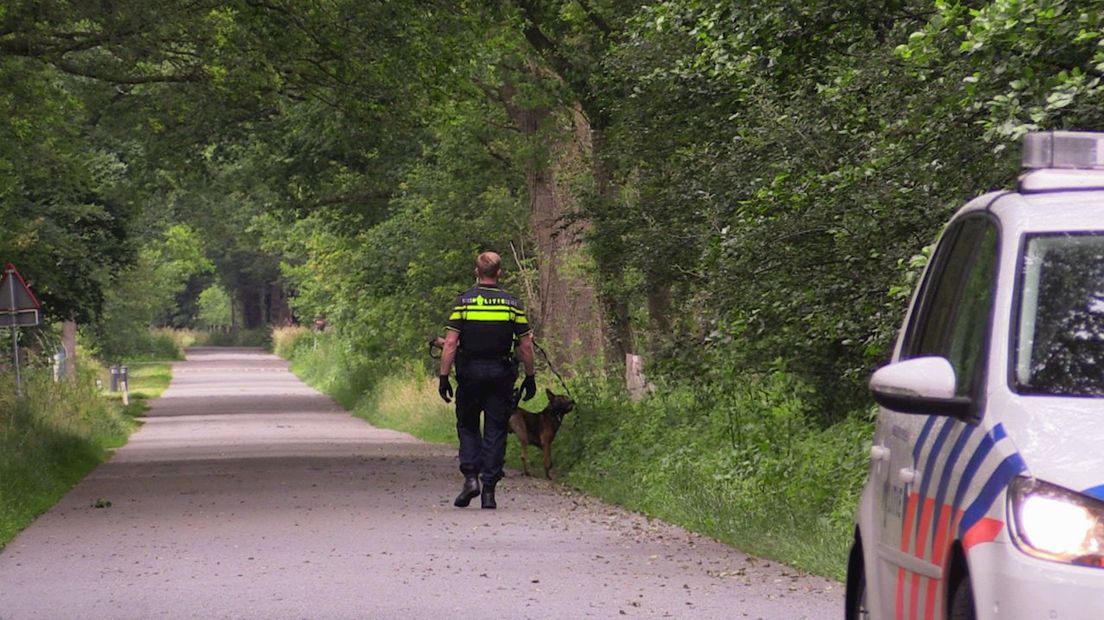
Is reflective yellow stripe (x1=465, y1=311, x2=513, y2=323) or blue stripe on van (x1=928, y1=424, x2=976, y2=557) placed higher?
reflective yellow stripe (x1=465, y1=311, x2=513, y2=323)

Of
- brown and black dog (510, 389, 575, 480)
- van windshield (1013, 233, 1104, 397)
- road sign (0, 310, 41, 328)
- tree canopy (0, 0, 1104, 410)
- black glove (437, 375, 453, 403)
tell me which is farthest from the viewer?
road sign (0, 310, 41, 328)

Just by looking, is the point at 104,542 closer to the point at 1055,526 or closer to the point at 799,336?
the point at 799,336

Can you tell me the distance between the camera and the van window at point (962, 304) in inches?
224

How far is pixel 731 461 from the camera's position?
15609mm

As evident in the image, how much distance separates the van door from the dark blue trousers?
9.51 meters

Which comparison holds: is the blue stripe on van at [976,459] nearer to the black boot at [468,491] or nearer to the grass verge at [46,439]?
the grass verge at [46,439]

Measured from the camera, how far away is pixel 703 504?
1471cm

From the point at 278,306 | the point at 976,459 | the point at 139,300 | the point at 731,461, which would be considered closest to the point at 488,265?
the point at 731,461

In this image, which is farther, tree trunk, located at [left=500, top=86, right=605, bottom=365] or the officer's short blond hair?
tree trunk, located at [left=500, top=86, right=605, bottom=365]

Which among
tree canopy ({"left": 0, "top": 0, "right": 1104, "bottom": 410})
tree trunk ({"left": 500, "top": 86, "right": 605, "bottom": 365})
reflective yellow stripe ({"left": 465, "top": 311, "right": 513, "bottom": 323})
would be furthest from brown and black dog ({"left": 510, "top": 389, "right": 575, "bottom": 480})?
tree trunk ({"left": 500, "top": 86, "right": 605, "bottom": 365})

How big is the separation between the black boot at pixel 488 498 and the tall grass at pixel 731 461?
106 cm

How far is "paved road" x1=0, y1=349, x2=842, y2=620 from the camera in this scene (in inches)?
413

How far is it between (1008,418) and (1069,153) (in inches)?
47.1

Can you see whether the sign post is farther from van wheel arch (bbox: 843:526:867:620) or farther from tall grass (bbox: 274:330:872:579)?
van wheel arch (bbox: 843:526:867:620)
